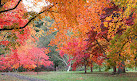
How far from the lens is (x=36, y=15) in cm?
512

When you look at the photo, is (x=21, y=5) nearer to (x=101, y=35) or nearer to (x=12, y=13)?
(x=12, y=13)

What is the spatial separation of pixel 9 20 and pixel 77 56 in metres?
12.2

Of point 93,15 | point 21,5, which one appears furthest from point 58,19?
point 21,5

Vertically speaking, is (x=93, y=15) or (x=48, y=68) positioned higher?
(x=93, y=15)

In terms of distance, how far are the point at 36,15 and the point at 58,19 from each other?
1.11 m

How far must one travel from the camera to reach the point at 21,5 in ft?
25.6

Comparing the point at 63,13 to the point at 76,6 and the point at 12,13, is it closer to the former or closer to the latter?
the point at 76,6

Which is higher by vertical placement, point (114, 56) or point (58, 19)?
point (58, 19)

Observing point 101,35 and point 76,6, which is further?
point 101,35

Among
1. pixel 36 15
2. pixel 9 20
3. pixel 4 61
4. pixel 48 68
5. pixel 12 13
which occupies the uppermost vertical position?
pixel 12 13

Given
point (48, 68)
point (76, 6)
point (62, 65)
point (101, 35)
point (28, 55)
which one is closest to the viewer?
point (76, 6)

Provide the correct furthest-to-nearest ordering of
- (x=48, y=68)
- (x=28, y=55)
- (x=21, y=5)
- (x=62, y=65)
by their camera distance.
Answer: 1. (x=62, y=65)
2. (x=48, y=68)
3. (x=28, y=55)
4. (x=21, y=5)

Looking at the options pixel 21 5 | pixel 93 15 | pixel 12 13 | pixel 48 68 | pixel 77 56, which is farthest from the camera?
pixel 48 68

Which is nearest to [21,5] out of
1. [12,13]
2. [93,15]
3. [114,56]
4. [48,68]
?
[12,13]
